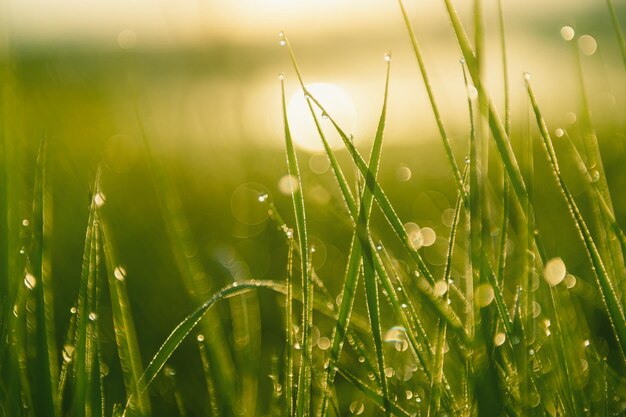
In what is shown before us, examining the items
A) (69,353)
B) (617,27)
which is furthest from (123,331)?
(617,27)

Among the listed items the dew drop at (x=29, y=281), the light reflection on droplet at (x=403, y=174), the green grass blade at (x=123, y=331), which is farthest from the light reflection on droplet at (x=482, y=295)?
the light reflection on droplet at (x=403, y=174)

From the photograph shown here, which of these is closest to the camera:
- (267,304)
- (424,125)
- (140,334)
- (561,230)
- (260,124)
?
(140,334)

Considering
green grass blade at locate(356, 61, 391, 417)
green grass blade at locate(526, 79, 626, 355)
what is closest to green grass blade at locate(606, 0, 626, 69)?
green grass blade at locate(526, 79, 626, 355)

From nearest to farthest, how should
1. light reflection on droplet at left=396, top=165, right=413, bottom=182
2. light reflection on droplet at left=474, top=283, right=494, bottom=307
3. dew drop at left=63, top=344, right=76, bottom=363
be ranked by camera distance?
light reflection on droplet at left=474, top=283, right=494, bottom=307, dew drop at left=63, top=344, right=76, bottom=363, light reflection on droplet at left=396, top=165, right=413, bottom=182

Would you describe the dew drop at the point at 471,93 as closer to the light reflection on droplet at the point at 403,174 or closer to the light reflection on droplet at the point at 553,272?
the light reflection on droplet at the point at 553,272

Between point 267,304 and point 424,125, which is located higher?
point 424,125

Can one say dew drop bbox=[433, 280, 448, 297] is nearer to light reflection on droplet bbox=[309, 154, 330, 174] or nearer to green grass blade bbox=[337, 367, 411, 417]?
green grass blade bbox=[337, 367, 411, 417]

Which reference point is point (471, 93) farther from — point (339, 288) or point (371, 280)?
point (339, 288)

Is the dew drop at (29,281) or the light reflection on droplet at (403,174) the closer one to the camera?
the dew drop at (29,281)

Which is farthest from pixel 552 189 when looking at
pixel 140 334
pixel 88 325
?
pixel 88 325

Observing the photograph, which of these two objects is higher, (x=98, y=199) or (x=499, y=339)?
(x=98, y=199)

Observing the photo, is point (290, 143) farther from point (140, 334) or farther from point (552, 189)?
point (552, 189)
